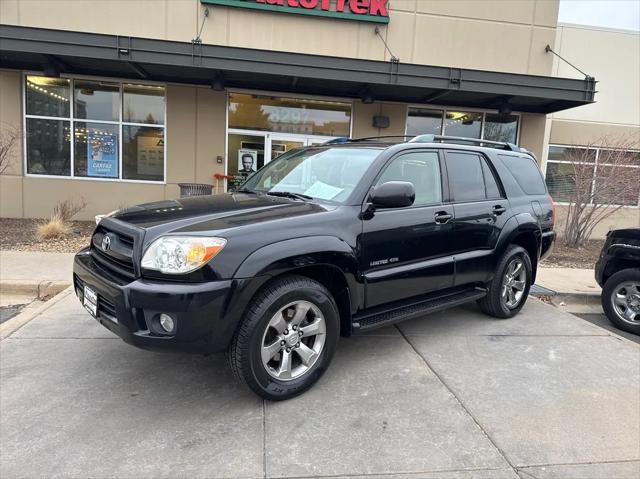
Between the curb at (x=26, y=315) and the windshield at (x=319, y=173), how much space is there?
2.59 meters

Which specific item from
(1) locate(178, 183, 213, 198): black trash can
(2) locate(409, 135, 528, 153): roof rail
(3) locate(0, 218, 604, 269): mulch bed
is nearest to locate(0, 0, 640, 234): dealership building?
(3) locate(0, 218, 604, 269): mulch bed

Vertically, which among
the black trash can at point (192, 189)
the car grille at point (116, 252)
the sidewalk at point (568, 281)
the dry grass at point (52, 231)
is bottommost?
the sidewalk at point (568, 281)

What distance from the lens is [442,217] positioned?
4.21 meters

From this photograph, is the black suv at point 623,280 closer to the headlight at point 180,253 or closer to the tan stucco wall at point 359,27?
the headlight at point 180,253

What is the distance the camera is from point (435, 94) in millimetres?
11375

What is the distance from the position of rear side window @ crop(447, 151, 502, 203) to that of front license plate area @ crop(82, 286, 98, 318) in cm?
316

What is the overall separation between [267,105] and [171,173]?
9.55ft

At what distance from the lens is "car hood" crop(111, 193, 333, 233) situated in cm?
310

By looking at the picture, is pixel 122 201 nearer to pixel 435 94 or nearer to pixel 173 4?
pixel 173 4

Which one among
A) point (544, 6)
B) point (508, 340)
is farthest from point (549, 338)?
point (544, 6)

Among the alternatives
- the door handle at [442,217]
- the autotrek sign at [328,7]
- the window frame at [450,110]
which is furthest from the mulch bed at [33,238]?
the window frame at [450,110]

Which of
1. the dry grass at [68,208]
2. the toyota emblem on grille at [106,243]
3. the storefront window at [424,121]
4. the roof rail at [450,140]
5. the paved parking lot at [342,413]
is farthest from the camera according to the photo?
the storefront window at [424,121]

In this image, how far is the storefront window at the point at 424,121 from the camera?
12.7m

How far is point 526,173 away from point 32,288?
6.26 meters
